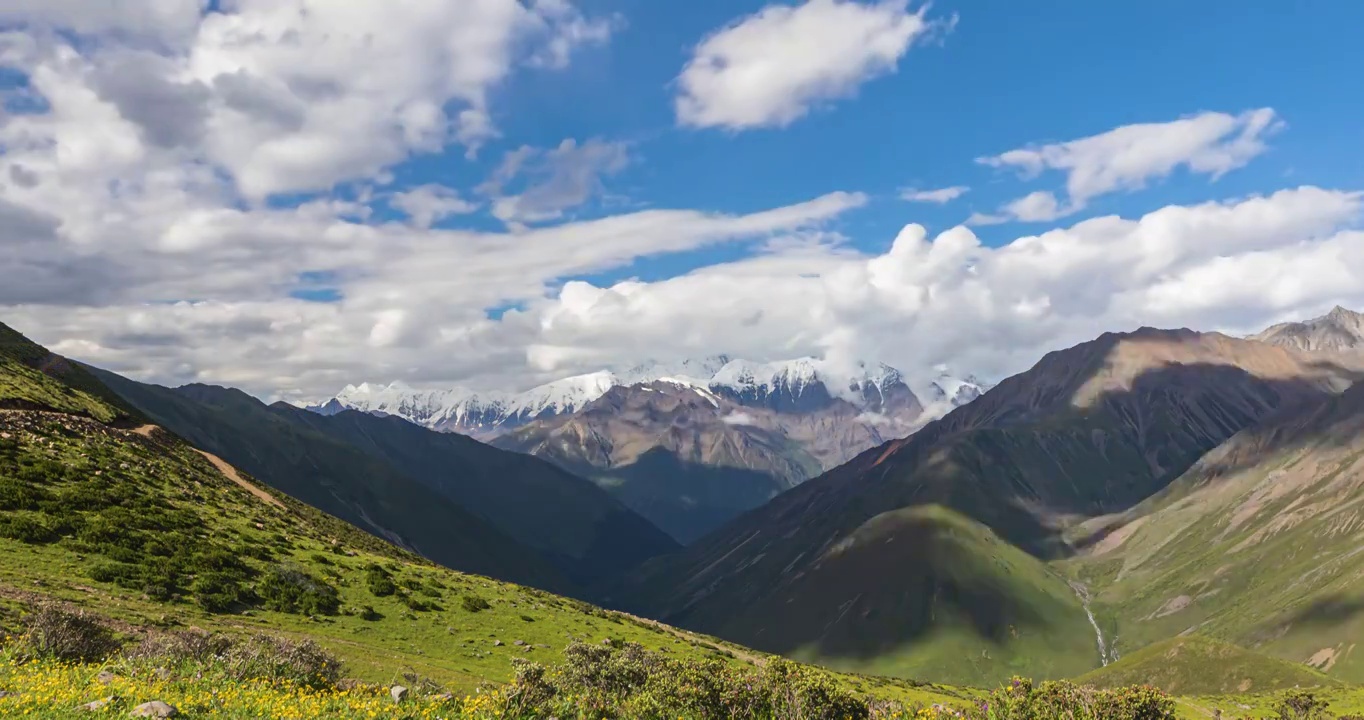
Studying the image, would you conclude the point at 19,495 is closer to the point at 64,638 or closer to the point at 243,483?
the point at 64,638

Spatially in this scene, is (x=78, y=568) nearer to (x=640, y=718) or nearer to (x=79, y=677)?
(x=79, y=677)

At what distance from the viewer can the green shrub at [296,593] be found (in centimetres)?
5281

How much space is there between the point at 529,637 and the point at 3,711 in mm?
46764

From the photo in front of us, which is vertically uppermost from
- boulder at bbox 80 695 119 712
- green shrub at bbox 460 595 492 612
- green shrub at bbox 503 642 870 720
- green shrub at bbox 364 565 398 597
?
boulder at bbox 80 695 119 712

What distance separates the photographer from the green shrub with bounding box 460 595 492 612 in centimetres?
6700

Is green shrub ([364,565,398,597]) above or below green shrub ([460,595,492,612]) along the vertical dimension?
above

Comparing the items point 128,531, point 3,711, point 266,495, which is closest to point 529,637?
point 128,531

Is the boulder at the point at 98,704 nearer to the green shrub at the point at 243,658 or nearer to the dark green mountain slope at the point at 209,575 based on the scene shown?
the dark green mountain slope at the point at 209,575

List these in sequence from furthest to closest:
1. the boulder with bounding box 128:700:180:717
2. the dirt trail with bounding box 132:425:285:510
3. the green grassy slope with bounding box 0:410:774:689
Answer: the dirt trail with bounding box 132:425:285:510 < the green grassy slope with bounding box 0:410:774:689 < the boulder with bounding box 128:700:180:717

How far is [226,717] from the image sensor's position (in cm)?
2206

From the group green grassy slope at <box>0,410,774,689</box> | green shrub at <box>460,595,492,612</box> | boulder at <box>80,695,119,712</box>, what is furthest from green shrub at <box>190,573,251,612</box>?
boulder at <box>80,695,119,712</box>

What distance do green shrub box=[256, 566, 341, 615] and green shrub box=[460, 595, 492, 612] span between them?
11.6 m

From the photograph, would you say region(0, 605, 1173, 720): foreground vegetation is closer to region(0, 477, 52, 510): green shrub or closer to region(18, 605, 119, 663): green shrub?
region(18, 605, 119, 663): green shrub

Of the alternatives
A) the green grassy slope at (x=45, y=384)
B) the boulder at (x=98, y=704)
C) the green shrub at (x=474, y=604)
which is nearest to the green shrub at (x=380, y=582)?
the green shrub at (x=474, y=604)
